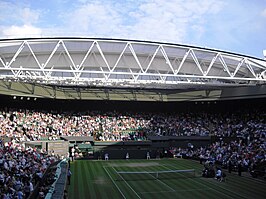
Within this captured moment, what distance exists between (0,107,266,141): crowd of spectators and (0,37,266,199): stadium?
15 cm

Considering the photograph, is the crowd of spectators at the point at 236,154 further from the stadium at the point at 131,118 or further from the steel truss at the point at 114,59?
the steel truss at the point at 114,59

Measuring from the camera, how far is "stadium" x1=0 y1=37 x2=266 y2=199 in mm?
22000

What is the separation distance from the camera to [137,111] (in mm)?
48594

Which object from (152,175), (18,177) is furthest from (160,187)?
(18,177)

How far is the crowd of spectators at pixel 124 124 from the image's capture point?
3700 cm

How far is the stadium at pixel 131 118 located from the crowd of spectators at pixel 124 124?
15cm

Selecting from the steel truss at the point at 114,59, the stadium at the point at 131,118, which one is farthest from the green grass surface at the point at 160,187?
the steel truss at the point at 114,59

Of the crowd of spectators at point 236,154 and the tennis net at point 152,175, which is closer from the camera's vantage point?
the tennis net at point 152,175

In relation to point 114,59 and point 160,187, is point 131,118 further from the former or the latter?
point 160,187

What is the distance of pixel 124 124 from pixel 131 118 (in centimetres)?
218

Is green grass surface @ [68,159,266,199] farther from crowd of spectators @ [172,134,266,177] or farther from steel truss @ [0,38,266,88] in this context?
steel truss @ [0,38,266,88]

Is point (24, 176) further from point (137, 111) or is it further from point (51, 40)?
point (137, 111)

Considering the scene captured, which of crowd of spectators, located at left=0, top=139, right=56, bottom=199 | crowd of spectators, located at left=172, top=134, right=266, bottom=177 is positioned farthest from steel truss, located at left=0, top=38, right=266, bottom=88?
crowd of spectators, located at left=0, top=139, right=56, bottom=199

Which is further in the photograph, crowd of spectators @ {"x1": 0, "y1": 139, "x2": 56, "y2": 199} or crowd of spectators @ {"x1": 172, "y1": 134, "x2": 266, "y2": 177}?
crowd of spectators @ {"x1": 172, "y1": 134, "x2": 266, "y2": 177}
